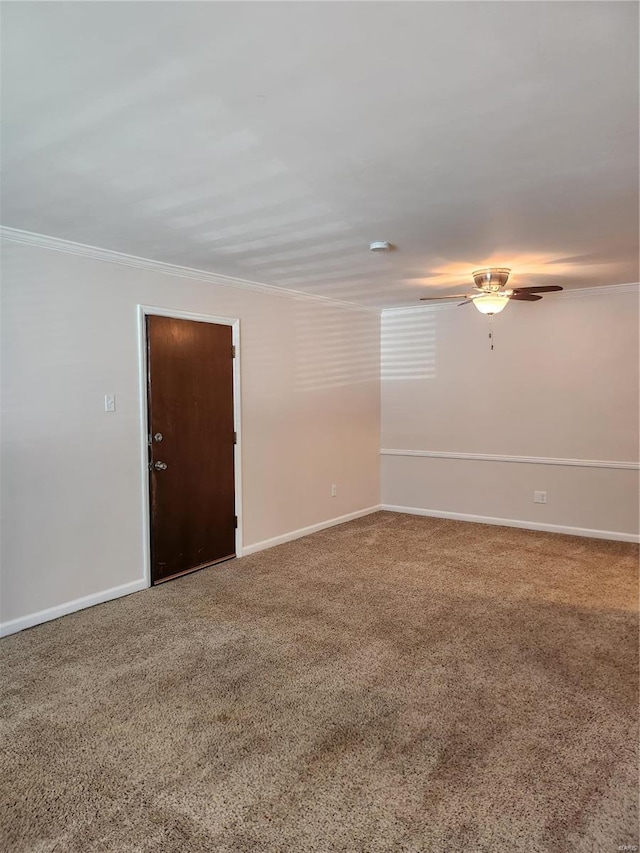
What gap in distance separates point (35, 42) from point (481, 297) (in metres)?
3.21

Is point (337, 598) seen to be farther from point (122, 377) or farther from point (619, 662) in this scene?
point (122, 377)

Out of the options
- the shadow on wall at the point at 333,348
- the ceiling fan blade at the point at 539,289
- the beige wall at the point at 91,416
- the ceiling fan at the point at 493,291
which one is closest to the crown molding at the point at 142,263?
the beige wall at the point at 91,416

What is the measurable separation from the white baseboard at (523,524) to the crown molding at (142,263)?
2447mm

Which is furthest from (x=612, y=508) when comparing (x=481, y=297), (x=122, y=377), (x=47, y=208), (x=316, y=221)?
(x=47, y=208)

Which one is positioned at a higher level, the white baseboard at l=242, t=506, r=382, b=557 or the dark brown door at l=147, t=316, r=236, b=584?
the dark brown door at l=147, t=316, r=236, b=584

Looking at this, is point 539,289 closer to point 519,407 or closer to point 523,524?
point 519,407

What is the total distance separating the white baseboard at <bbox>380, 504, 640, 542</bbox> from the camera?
16.1ft

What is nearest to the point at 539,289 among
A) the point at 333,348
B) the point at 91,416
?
the point at 333,348

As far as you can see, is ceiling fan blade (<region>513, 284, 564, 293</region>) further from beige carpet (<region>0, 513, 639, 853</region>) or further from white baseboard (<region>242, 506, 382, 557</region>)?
white baseboard (<region>242, 506, 382, 557</region>)

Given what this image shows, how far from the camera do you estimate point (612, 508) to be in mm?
4926

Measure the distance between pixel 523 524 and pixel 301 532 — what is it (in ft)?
7.20

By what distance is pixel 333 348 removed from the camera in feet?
17.8

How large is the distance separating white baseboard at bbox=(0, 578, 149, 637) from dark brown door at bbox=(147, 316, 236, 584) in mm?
195

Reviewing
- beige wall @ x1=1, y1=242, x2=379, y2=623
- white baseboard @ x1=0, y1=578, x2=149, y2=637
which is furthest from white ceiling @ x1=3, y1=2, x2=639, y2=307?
white baseboard @ x1=0, y1=578, x2=149, y2=637
